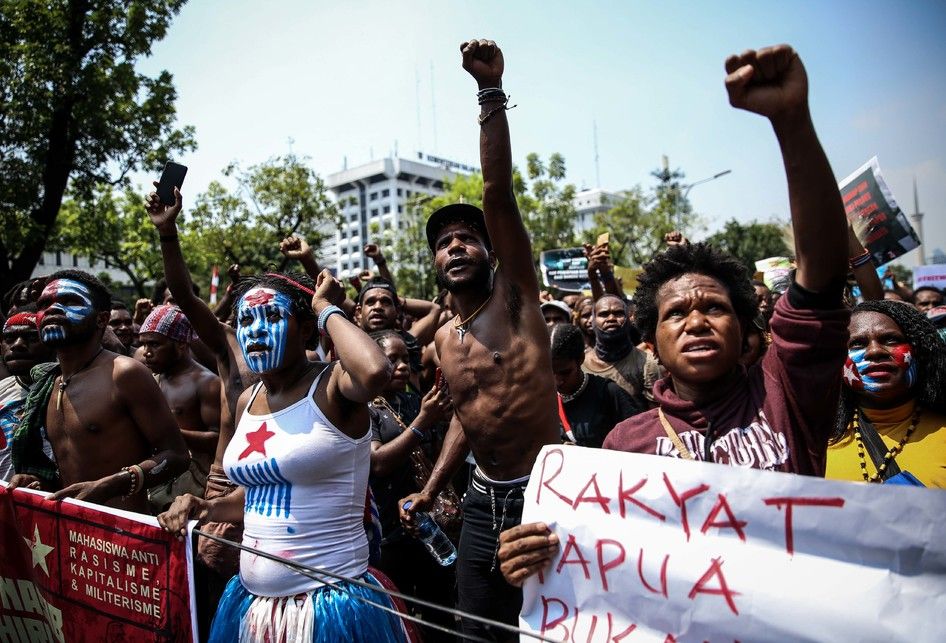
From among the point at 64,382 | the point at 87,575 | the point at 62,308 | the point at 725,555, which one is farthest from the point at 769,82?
the point at 64,382

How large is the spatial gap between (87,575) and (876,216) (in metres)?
5.76

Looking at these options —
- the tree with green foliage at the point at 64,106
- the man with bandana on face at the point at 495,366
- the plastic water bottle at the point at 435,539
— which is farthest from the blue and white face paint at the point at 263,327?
the tree with green foliage at the point at 64,106

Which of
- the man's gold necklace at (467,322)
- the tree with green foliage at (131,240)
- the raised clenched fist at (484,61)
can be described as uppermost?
the tree with green foliage at (131,240)

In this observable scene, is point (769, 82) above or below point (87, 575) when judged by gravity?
above

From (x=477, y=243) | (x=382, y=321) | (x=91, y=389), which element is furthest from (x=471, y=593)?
(x=382, y=321)

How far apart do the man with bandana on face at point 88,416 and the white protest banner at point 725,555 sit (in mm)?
2429

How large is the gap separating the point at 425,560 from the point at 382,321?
2.14 m

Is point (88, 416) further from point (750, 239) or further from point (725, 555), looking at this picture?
point (750, 239)

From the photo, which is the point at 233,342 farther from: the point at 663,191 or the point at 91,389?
the point at 663,191

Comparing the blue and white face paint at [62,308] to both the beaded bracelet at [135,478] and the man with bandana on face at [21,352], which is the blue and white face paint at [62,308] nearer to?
the beaded bracelet at [135,478]

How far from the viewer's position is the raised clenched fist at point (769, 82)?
1.75 meters

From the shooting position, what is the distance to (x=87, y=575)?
344 centimetres

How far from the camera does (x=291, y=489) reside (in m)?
2.76

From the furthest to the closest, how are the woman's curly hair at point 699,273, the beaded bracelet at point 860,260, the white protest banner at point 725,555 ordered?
the beaded bracelet at point 860,260 < the woman's curly hair at point 699,273 < the white protest banner at point 725,555
